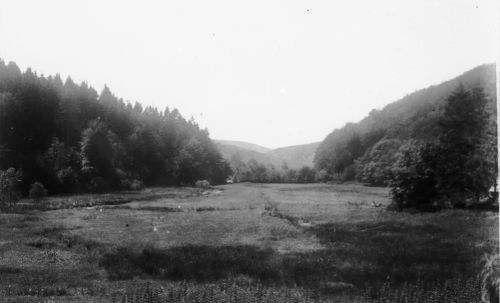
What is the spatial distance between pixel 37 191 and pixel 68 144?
4934 mm

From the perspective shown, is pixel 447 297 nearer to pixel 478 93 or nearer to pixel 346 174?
pixel 478 93

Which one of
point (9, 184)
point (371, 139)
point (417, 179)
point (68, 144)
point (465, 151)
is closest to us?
point (9, 184)

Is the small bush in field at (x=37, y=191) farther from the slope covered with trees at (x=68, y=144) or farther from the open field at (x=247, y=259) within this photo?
the open field at (x=247, y=259)

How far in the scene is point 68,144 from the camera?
111 feet

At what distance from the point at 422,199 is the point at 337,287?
23.1 metres

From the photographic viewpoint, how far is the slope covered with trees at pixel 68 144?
2612 centimetres

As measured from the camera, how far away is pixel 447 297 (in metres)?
10.9

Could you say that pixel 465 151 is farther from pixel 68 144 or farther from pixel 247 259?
pixel 68 144

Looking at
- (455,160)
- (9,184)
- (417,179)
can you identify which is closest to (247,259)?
(9,184)

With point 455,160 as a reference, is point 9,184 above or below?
above

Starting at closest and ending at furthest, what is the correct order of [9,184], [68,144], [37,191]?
[9,184], [37,191], [68,144]

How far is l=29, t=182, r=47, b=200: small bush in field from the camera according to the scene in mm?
29034

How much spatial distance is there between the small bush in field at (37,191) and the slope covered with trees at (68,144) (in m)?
0.57

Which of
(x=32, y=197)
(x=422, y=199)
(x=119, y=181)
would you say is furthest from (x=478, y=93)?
(x=119, y=181)
